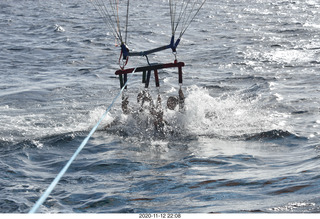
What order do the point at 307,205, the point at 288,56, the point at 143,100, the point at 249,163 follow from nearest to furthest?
the point at 307,205 < the point at 249,163 < the point at 143,100 < the point at 288,56

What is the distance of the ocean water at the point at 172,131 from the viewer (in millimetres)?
6258

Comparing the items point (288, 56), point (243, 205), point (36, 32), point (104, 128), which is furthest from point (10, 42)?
point (243, 205)

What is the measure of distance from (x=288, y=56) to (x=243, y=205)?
13569mm

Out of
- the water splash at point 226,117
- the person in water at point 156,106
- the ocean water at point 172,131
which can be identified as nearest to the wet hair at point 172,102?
the person in water at point 156,106

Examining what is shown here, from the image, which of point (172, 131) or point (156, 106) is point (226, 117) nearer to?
point (172, 131)

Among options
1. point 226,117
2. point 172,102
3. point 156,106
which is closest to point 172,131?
point 156,106

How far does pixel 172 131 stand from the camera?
957 cm

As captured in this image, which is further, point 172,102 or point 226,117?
point 226,117

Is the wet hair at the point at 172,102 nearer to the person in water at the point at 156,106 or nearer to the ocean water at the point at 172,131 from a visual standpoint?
the person in water at the point at 156,106

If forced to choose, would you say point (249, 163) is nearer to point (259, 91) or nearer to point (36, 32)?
point (259, 91)

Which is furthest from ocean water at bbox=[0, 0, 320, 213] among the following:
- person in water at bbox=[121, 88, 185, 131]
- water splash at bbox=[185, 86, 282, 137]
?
person in water at bbox=[121, 88, 185, 131]

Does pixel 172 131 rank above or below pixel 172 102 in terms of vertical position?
below

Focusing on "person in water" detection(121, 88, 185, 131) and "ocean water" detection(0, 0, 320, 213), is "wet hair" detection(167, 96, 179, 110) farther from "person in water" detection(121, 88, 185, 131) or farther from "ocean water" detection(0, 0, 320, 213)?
"ocean water" detection(0, 0, 320, 213)

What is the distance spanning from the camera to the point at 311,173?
671 centimetres
